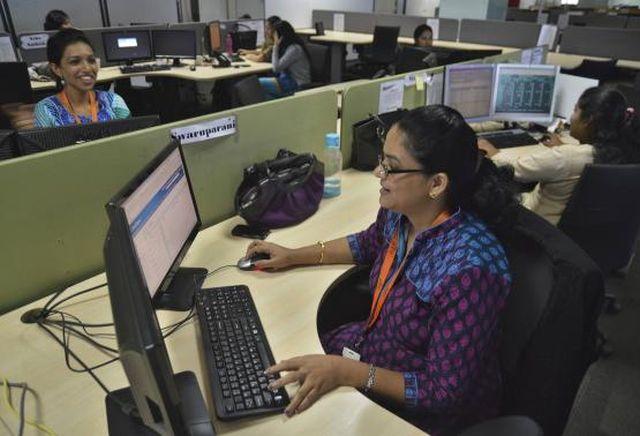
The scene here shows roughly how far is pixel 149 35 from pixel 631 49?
4837 mm

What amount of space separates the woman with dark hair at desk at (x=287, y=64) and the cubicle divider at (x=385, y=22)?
7.95 ft

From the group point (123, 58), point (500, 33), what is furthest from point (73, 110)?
point (500, 33)

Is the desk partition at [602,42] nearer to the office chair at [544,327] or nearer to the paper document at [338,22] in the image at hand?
the paper document at [338,22]

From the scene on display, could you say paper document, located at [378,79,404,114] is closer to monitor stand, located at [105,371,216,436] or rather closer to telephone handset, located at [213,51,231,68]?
monitor stand, located at [105,371,216,436]

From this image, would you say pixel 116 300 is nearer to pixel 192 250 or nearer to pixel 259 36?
pixel 192 250

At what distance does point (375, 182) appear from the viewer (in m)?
2.11

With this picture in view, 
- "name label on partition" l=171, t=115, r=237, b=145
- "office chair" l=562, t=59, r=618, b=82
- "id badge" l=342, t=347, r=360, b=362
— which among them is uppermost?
"name label on partition" l=171, t=115, r=237, b=145

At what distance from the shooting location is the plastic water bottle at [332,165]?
1.96 m

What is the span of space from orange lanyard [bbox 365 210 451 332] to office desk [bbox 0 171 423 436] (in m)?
0.16

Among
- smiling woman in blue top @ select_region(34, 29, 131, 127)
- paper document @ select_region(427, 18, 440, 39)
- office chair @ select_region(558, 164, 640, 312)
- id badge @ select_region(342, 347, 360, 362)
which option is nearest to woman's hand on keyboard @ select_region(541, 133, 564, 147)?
office chair @ select_region(558, 164, 640, 312)

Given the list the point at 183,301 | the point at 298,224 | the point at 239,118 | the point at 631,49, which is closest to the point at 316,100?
the point at 239,118

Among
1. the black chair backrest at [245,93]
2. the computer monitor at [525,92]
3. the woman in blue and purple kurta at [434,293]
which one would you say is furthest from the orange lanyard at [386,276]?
the black chair backrest at [245,93]

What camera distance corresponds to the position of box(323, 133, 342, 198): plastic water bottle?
6.44 ft

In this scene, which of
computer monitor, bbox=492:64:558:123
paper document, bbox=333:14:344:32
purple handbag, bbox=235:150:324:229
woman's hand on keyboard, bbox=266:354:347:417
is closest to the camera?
woman's hand on keyboard, bbox=266:354:347:417
